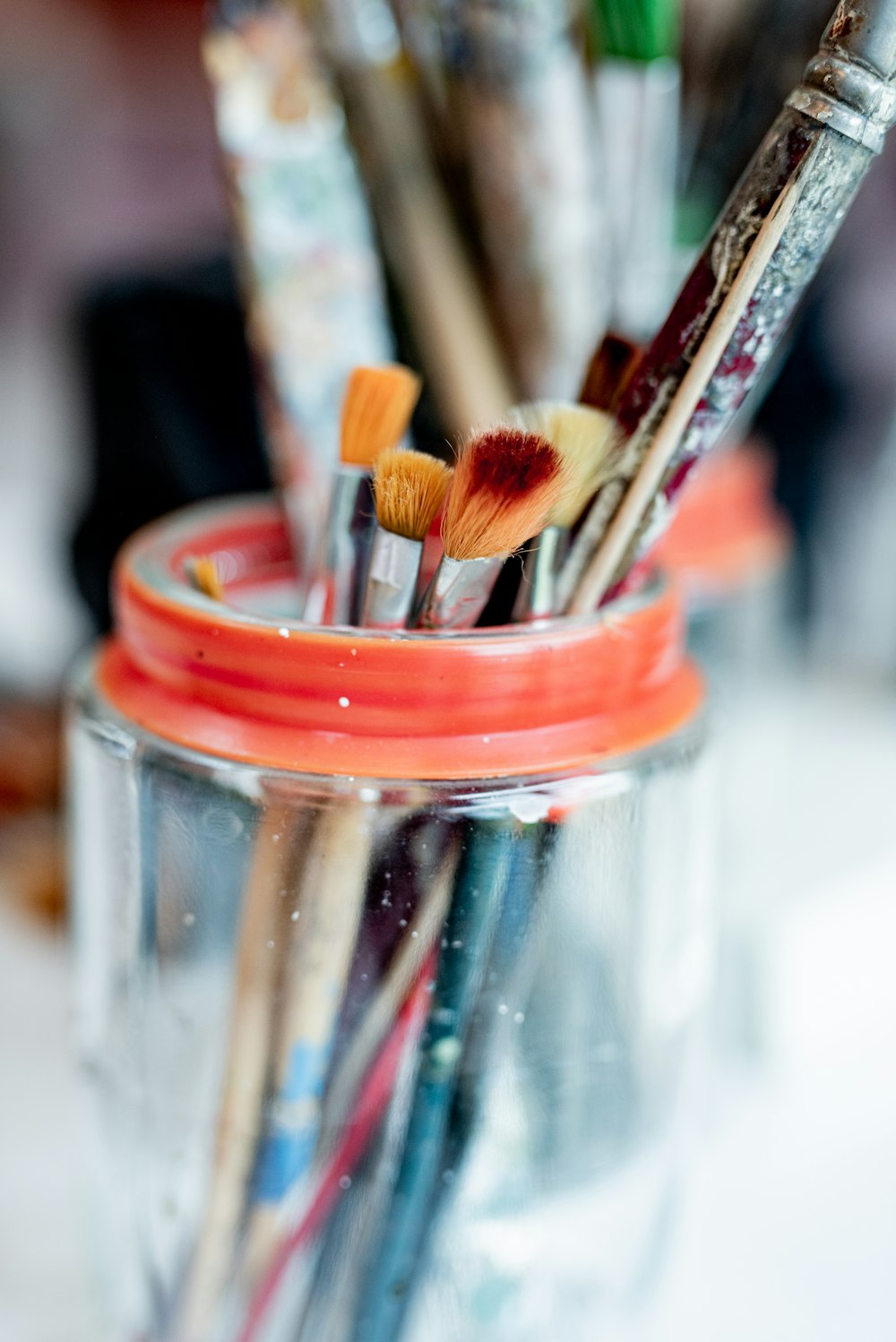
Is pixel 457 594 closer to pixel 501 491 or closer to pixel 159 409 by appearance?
pixel 501 491

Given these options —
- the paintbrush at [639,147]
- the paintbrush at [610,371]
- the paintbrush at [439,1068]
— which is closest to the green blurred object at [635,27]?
the paintbrush at [639,147]

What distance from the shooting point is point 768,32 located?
404 mm

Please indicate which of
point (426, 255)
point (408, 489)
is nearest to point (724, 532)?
point (426, 255)

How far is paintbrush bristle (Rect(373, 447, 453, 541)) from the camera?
243 millimetres

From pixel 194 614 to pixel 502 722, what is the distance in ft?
0.23

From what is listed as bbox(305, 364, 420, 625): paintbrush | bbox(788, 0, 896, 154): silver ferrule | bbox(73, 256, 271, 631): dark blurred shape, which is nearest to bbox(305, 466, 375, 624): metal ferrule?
bbox(305, 364, 420, 625): paintbrush

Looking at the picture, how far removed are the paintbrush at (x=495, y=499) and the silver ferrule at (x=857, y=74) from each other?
0.25ft

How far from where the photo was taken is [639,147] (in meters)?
0.39

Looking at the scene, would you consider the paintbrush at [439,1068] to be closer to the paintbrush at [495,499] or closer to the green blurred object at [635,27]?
the paintbrush at [495,499]

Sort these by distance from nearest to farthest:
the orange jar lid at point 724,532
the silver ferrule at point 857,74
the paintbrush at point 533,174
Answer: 1. the silver ferrule at point 857,74
2. the paintbrush at point 533,174
3. the orange jar lid at point 724,532

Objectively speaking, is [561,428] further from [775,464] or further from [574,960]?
[775,464]

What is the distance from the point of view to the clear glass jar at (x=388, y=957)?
254mm

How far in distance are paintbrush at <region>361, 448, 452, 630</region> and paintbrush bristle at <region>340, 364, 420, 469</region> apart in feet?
0.06

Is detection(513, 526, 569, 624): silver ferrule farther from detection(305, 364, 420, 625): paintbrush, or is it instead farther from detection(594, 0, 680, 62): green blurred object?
detection(594, 0, 680, 62): green blurred object
